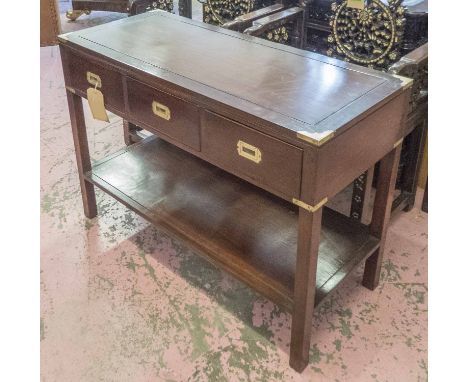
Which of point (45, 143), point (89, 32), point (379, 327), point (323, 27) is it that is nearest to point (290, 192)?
point (379, 327)

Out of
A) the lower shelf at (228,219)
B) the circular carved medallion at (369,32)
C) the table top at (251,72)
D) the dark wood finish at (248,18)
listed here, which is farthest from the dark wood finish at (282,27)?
the lower shelf at (228,219)

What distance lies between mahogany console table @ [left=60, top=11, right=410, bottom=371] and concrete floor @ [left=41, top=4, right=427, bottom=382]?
0.12 m

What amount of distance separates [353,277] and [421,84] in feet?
2.38

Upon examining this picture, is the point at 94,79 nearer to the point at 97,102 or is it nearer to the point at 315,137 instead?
the point at 97,102

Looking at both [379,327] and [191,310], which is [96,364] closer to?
[191,310]

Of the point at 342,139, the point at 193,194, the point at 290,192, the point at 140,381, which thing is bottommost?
the point at 140,381

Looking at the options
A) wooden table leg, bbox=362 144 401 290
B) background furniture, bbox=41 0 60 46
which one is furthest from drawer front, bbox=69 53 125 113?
background furniture, bbox=41 0 60 46

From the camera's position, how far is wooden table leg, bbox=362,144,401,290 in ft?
5.15

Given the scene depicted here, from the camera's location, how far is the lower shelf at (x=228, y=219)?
1594mm

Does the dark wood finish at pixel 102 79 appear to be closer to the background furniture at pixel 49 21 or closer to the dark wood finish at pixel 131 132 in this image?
the dark wood finish at pixel 131 132

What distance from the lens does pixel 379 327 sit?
1702mm

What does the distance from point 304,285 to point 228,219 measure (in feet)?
1.54

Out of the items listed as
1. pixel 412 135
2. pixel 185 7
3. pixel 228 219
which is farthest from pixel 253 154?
pixel 185 7

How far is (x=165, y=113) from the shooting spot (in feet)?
4.94
